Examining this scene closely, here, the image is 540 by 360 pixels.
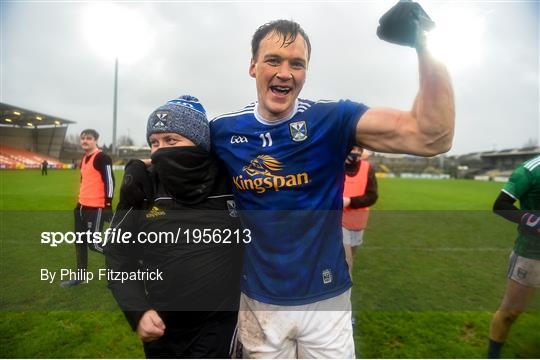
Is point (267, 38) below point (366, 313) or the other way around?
the other way around

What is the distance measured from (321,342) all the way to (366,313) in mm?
2511

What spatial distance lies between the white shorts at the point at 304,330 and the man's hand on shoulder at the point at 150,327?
0.45 metres

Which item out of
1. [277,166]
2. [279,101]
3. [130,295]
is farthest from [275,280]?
[279,101]

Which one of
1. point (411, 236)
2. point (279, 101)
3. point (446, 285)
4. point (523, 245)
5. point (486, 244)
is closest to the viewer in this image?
point (279, 101)

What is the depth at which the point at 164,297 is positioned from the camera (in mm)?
1702

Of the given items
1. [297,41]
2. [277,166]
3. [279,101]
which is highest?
[297,41]

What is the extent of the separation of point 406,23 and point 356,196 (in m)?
3.17

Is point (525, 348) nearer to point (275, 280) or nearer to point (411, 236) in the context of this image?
point (275, 280)

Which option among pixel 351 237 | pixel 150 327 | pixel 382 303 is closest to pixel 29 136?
pixel 351 237

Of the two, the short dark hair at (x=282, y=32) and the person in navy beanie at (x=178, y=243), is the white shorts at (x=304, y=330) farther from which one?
the short dark hair at (x=282, y=32)

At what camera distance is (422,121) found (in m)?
1.22

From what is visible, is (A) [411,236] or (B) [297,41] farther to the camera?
(A) [411,236]

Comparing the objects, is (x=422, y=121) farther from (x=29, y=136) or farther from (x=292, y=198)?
(x=29, y=136)

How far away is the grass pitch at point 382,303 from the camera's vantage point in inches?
122
